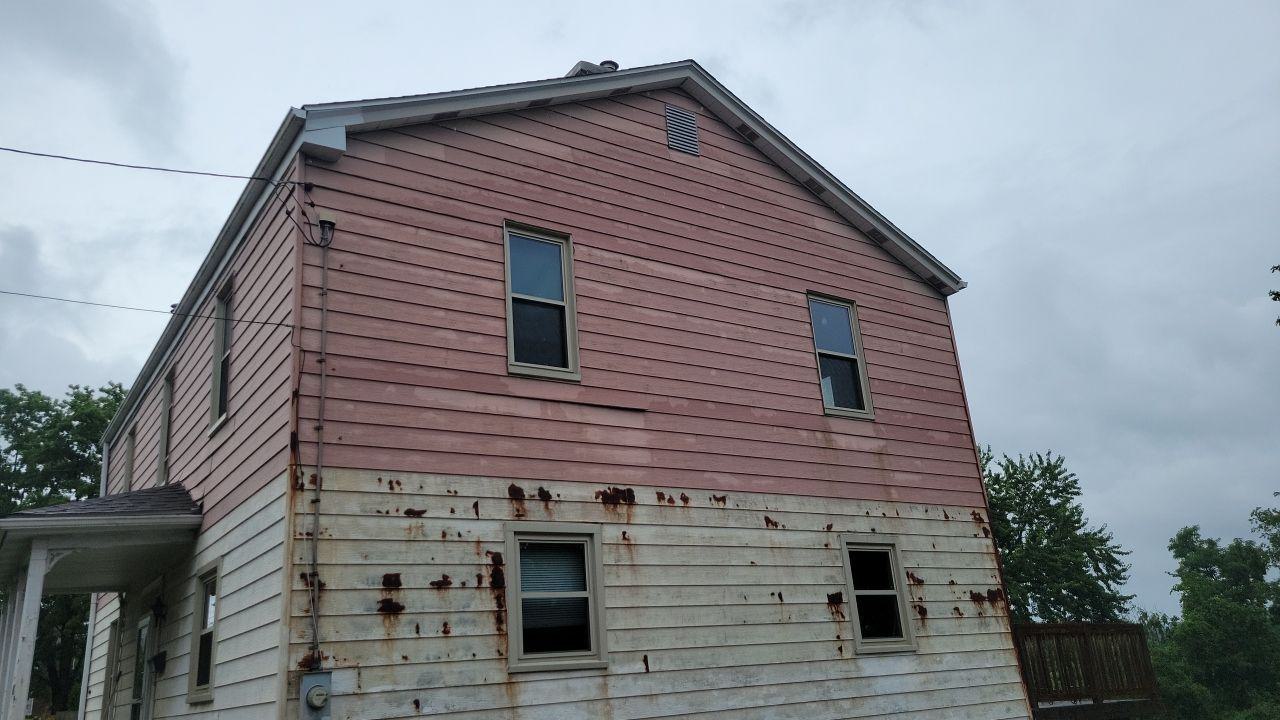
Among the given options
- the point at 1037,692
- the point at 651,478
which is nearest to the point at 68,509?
the point at 651,478

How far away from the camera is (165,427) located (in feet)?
43.2

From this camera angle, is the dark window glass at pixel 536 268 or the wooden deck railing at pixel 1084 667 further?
the wooden deck railing at pixel 1084 667

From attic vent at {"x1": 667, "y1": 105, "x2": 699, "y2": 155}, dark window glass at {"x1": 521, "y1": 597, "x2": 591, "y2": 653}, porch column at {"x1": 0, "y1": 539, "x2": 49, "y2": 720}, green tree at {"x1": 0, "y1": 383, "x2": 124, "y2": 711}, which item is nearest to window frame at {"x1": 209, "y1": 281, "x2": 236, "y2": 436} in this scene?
porch column at {"x1": 0, "y1": 539, "x2": 49, "y2": 720}

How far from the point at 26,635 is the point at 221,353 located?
342 cm

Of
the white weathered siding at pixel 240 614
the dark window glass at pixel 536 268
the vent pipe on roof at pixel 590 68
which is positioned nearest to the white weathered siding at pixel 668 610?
the white weathered siding at pixel 240 614

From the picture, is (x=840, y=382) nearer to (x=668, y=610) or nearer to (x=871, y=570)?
(x=871, y=570)

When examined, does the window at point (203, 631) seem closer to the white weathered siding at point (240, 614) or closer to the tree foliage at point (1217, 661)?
the white weathered siding at point (240, 614)

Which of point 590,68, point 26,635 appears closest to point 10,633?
point 26,635

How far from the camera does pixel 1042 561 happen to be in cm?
3388

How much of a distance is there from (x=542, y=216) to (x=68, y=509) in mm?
5640

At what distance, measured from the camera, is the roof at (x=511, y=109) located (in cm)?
854

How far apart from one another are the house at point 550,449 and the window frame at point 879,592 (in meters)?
0.03

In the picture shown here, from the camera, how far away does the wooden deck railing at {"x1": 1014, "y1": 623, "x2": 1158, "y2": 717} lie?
12250mm

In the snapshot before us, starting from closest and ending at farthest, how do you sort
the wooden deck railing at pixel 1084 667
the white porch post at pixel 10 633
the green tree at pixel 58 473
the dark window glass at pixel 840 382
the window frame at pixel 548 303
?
1. the window frame at pixel 548 303
2. the white porch post at pixel 10 633
3. the dark window glass at pixel 840 382
4. the wooden deck railing at pixel 1084 667
5. the green tree at pixel 58 473
